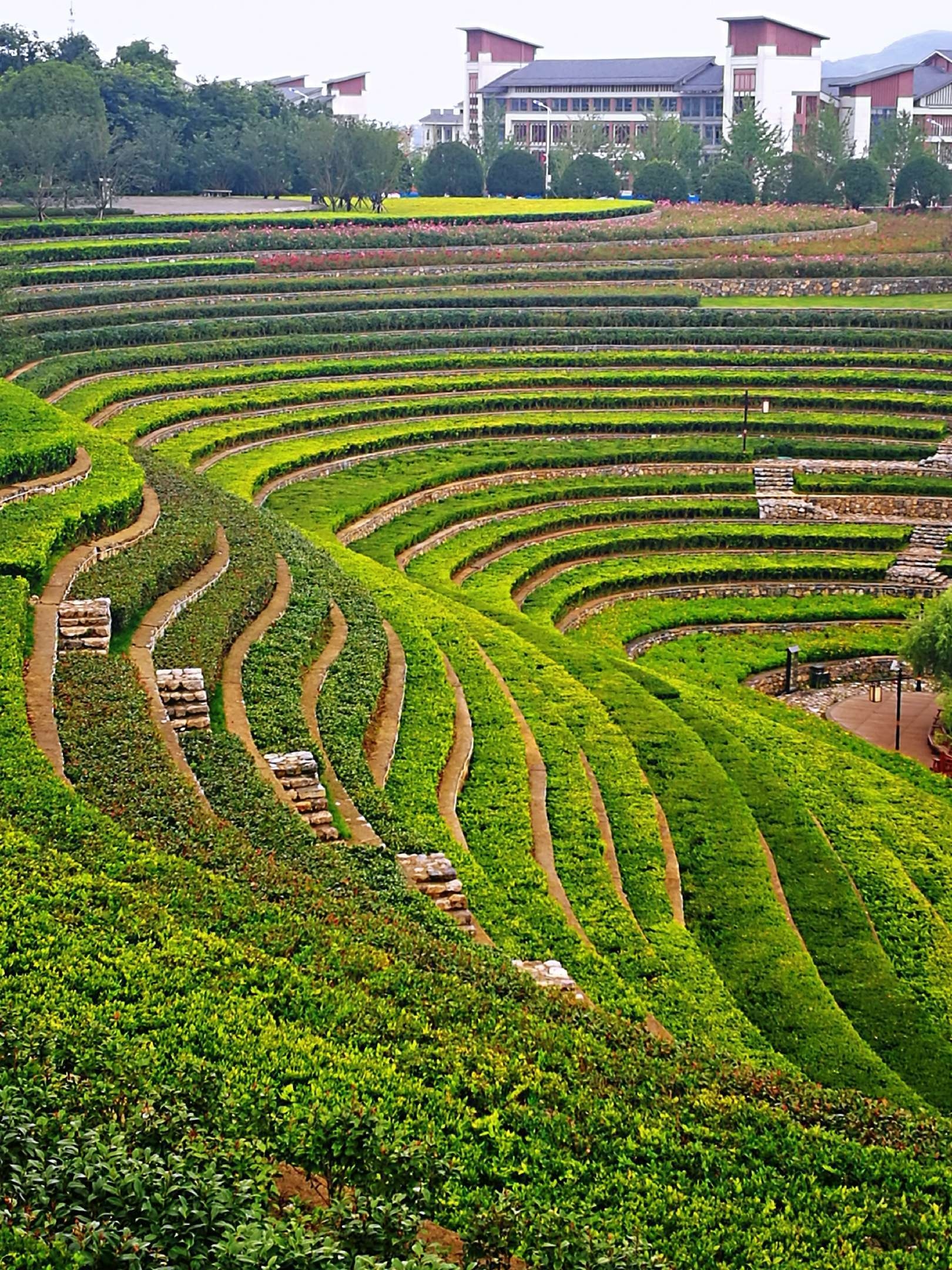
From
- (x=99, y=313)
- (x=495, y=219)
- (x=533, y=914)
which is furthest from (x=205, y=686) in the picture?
(x=495, y=219)

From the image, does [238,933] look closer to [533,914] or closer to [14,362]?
[533,914]

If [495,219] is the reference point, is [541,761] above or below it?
below

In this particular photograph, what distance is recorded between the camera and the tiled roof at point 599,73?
405ft

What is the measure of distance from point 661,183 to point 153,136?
25.6 metres

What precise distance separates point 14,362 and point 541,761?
25.5m

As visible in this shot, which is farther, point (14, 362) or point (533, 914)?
point (14, 362)

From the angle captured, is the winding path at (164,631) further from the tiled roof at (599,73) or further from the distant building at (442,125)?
the distant building at (442,125)

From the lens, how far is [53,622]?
2047 cm

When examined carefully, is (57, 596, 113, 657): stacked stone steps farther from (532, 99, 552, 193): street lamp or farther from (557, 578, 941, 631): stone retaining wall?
(532, 99, 552, 193): street lamp

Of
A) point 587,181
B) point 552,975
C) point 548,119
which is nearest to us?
point 552,975

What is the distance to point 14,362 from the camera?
41.0 meters

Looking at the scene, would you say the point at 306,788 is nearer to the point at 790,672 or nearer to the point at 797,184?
the point at 790,672

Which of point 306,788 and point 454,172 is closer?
point 306,788

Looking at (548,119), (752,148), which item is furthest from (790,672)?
(548,119)
